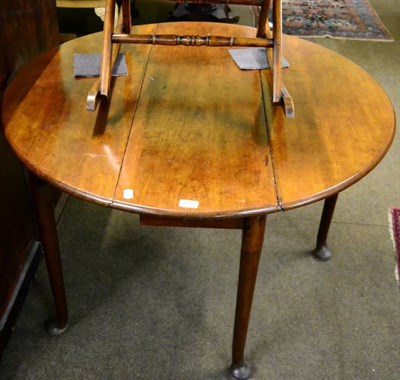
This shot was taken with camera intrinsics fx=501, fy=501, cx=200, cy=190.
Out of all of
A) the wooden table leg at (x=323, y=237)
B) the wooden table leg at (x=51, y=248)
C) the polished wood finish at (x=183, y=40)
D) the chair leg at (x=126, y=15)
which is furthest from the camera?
the wooden table leg at (x=323, y=237)

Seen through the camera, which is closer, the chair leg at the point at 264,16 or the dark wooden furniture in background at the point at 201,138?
the dark wooden furniture in background at the point at 201,138

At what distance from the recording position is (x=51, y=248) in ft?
3.50

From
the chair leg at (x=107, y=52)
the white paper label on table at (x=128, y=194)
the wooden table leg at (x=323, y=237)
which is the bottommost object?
the wooden table leg at (x=323, y=237)

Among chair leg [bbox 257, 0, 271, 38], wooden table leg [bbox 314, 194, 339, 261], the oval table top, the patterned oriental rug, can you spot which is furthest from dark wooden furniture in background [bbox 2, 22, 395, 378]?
the patterned oriental rug

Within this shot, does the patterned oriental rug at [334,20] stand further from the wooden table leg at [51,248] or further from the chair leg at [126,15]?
the wooden table leg at [51,248]

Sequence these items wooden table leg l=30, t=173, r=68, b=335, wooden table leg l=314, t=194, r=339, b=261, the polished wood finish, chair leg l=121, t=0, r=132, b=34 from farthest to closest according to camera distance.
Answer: wooden table leg l=314, t=194, r=339, b=261, chair leg l=121, t=0, r=132, b=34, the polished wood finish, wooden table leg l=30, t=173, r=68, b=335

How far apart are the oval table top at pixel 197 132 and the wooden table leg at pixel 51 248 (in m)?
0.13

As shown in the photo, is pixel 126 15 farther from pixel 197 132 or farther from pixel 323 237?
pixel 323 237

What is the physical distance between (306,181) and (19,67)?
728 millimetres

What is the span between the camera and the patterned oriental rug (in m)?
2.96

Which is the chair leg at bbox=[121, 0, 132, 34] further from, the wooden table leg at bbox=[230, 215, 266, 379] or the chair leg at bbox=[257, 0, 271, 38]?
the wooden table leg at bbox=[230, 215, 266, 379]

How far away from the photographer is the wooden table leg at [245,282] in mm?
843

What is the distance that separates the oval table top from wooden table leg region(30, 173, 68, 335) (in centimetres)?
13

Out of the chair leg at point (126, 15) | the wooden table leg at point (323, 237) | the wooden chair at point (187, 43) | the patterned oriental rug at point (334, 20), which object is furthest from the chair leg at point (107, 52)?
the patterned oriental rug at point (334, 20)
